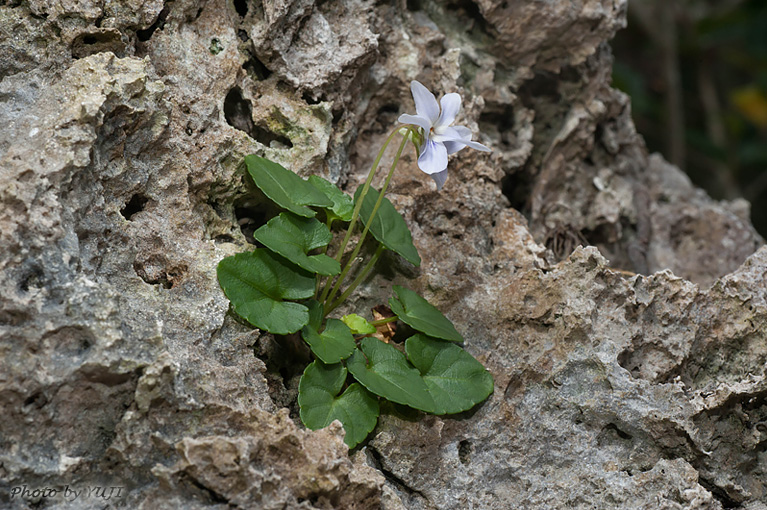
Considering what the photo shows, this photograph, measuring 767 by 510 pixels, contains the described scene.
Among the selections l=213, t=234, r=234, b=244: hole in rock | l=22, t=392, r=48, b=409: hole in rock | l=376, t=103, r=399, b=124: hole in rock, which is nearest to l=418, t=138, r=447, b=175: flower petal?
l=213, t=234, r=234, b=244: hole in rock

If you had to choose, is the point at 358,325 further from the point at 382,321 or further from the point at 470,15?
the point at 470,15

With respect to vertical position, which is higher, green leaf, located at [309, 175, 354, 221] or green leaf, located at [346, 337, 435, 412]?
green leaf, located at [309, 175, 354, 221]

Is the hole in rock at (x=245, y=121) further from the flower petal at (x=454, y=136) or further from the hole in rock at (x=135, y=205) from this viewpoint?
the flower petal at (x=454, y=136)

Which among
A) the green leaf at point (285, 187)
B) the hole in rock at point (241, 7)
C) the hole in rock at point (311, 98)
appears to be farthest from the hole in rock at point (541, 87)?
the green leaf at point (285, 187)

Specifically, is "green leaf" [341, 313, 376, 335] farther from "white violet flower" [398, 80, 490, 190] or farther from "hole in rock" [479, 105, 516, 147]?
"hole in rock" [479, 105, 516, 147]

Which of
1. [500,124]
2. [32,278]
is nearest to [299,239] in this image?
[32,278]
